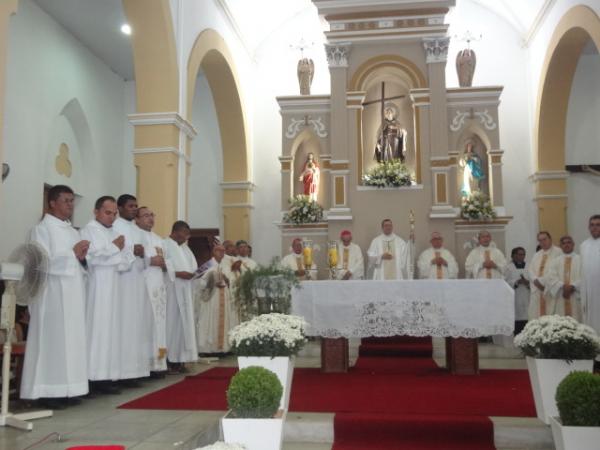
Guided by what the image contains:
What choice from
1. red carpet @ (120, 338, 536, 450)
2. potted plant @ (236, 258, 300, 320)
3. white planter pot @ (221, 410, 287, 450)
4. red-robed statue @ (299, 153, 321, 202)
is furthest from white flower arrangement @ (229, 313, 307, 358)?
red-robed statue @ (299, 153, 321, 202)

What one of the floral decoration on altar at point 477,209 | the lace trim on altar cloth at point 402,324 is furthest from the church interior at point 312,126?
the lace trim on altar cloth at point 402,324

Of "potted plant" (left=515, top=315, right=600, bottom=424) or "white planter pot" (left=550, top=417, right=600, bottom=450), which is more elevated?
"potted plant" (left=515, top=315, right=600, bottom=424)

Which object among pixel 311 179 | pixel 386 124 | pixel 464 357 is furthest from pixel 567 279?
pixel 311 179

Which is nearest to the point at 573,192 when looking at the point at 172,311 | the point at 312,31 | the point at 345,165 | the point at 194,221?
the point at 345,165

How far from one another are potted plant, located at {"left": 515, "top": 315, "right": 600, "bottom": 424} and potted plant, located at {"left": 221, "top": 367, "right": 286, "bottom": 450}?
2.04 meters

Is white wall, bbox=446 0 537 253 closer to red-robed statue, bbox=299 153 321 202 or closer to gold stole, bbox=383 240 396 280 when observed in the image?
red-robed statue, bbox=299 153 321 202

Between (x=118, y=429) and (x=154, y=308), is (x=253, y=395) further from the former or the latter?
(x=154, y=308)

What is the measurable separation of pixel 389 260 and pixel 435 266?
746mm

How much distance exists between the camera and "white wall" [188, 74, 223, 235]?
15.2m

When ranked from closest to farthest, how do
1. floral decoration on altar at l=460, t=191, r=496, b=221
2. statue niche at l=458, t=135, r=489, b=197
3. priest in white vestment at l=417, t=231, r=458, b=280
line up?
1. priest in white vestment at l=417, t=231, r=458, b=280
2. floral decoration on altar at l=460, t=191, r=496, b=221
3. statue niche at l=458, t=135, r=489, b=197

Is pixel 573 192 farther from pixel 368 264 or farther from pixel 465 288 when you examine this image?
pixel 465 288

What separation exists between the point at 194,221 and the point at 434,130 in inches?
256

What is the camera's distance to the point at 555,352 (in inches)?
177

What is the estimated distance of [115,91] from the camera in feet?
48.6
